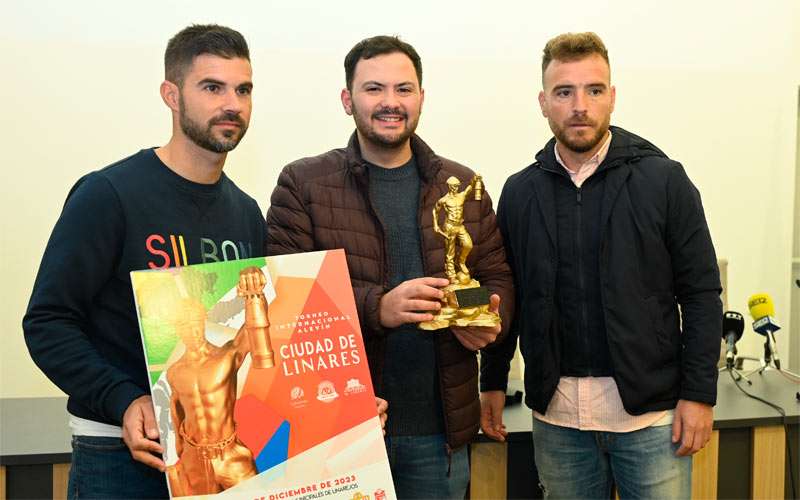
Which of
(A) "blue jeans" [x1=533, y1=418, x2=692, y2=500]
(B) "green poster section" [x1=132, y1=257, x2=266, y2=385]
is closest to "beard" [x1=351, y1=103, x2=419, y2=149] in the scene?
(B) "green poster section" [x1=132, y1=257, x2=266, y2=385]

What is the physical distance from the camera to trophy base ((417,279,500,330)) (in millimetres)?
1733

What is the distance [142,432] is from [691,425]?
132cm

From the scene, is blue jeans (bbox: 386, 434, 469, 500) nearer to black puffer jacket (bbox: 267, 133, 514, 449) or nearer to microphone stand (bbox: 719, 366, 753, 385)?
black puffer jacket (bbox: 267, 133, 514, 449)

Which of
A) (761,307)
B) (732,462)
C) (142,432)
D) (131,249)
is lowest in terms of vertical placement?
(732,462)

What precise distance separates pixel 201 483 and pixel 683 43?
12.1 feet

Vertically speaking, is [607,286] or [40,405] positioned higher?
[607,286]

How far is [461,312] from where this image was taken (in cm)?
174

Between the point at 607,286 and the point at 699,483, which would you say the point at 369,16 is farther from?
the point at 699,483

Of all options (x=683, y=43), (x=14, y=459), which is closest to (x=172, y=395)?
(x=14, y=459)

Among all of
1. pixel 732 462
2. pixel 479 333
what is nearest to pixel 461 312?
pixel 479 333

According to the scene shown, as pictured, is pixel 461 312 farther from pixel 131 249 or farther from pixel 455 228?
pixel 131 249

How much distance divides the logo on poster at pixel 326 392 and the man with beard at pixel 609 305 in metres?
0.69

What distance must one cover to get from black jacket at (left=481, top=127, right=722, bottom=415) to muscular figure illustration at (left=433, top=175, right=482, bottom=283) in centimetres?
26

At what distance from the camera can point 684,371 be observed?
6.27ft
